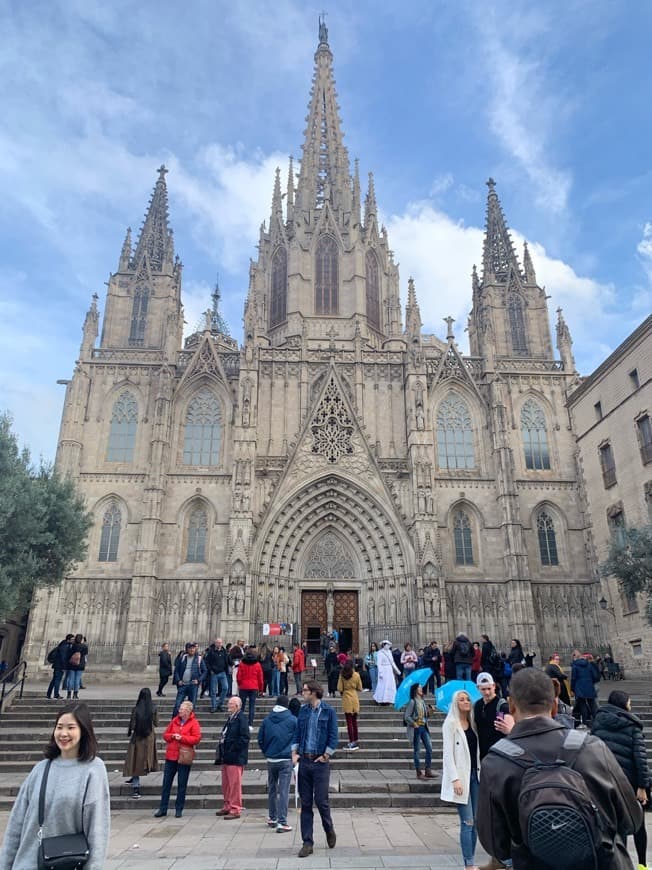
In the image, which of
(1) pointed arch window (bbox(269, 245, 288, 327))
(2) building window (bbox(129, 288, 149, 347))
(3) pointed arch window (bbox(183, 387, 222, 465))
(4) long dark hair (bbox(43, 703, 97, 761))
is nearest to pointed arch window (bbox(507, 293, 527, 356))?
(1) pointed arch window (bbox(269, 245, 288, 327))

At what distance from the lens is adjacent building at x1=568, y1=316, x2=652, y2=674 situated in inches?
934

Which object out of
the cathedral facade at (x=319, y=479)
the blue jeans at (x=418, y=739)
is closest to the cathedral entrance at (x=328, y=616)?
the cathedral facade at (x=319, y=479)

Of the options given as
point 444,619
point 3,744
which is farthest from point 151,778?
point 444,619

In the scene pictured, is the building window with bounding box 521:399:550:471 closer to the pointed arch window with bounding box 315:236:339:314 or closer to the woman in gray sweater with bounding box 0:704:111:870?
the pointed arch window with bounding box 315:236:339:314

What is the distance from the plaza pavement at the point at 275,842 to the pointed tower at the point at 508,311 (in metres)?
27.9

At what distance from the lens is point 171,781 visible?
8.77 meters

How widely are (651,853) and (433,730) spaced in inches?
296

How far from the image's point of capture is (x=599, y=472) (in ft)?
89.6

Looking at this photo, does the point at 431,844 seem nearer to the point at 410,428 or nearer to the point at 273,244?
the point at 410,428

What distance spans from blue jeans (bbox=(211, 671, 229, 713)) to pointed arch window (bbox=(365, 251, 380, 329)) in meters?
25.2

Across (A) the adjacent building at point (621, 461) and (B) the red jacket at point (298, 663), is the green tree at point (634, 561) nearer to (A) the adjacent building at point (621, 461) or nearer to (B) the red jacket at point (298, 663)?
(A) the adjacent building at point (621, 461)

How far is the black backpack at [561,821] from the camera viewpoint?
216 centimetres

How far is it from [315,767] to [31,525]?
12679mm

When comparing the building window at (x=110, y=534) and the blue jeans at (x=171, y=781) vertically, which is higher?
the building window at (x=110, y=534)
